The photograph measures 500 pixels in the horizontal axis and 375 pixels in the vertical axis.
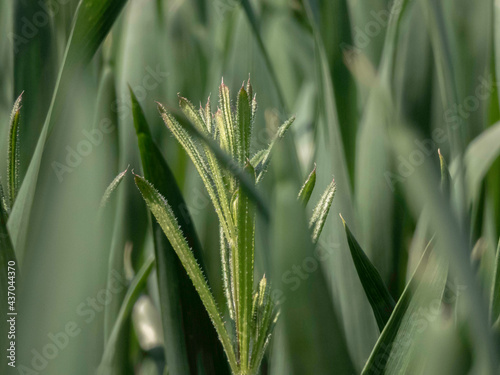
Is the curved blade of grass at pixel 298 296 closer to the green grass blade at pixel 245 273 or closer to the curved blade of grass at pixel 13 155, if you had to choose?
the green grass blade at pixel 245 273

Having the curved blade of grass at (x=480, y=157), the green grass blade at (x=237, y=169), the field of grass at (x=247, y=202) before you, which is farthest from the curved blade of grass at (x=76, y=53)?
the curved blade of grass at (x=480, y=157)

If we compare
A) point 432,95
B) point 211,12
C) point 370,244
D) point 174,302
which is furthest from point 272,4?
point 174,302

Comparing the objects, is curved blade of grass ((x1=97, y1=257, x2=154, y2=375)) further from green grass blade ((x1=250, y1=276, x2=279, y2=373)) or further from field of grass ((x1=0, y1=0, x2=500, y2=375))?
green grass blade ((x1=250, y1=276, x2=279, y2=373))

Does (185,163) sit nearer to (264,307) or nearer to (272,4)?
(264,307)

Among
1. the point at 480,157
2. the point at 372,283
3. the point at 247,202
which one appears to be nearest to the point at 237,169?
the point at 247,202

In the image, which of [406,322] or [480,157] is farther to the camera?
[480,157]

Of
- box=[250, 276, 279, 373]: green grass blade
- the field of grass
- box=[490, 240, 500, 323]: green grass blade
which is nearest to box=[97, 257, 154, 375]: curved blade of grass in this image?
the field of grass

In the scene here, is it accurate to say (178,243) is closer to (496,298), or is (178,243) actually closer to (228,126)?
(228,126)

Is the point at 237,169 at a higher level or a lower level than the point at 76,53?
lower
